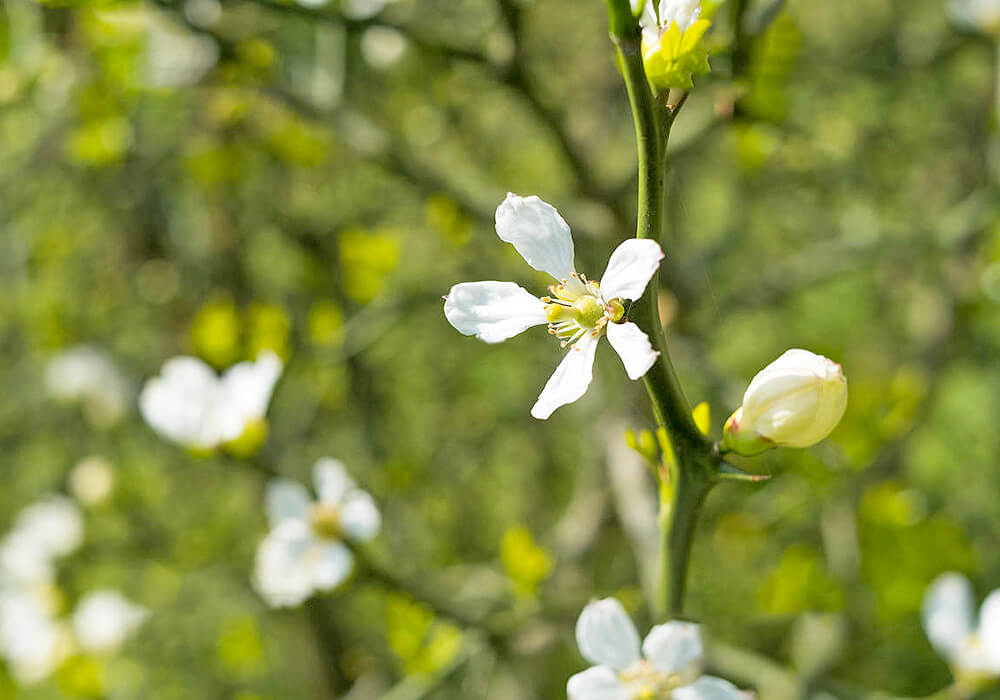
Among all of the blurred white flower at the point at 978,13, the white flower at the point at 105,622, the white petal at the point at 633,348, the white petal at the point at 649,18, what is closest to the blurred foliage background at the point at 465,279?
the white flower at the point at 105,622

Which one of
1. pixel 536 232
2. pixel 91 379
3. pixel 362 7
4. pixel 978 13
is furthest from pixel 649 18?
pixel 91 379

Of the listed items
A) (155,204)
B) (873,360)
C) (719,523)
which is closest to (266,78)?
(155,204)

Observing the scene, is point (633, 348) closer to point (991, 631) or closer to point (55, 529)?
point (991, 631)

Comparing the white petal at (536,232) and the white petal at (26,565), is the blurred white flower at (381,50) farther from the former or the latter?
the white petal at (26,565)

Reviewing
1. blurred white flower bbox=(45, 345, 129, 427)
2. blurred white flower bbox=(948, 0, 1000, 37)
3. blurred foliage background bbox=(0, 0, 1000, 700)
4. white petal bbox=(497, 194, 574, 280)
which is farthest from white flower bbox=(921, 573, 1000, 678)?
blurred white flower bbox=(45, 345, 129, 427)

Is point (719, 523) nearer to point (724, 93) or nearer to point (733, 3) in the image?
point (724, 93)

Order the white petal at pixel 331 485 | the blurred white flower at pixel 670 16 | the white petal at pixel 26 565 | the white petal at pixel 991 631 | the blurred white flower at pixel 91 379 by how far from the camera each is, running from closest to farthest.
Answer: the blurred white flower at pixel 670 16
the white petal at pixel 991 631
the white petal at pixel 331 485
the white petal at pixel 26 565
the blurred white flower at pixel 91 379
